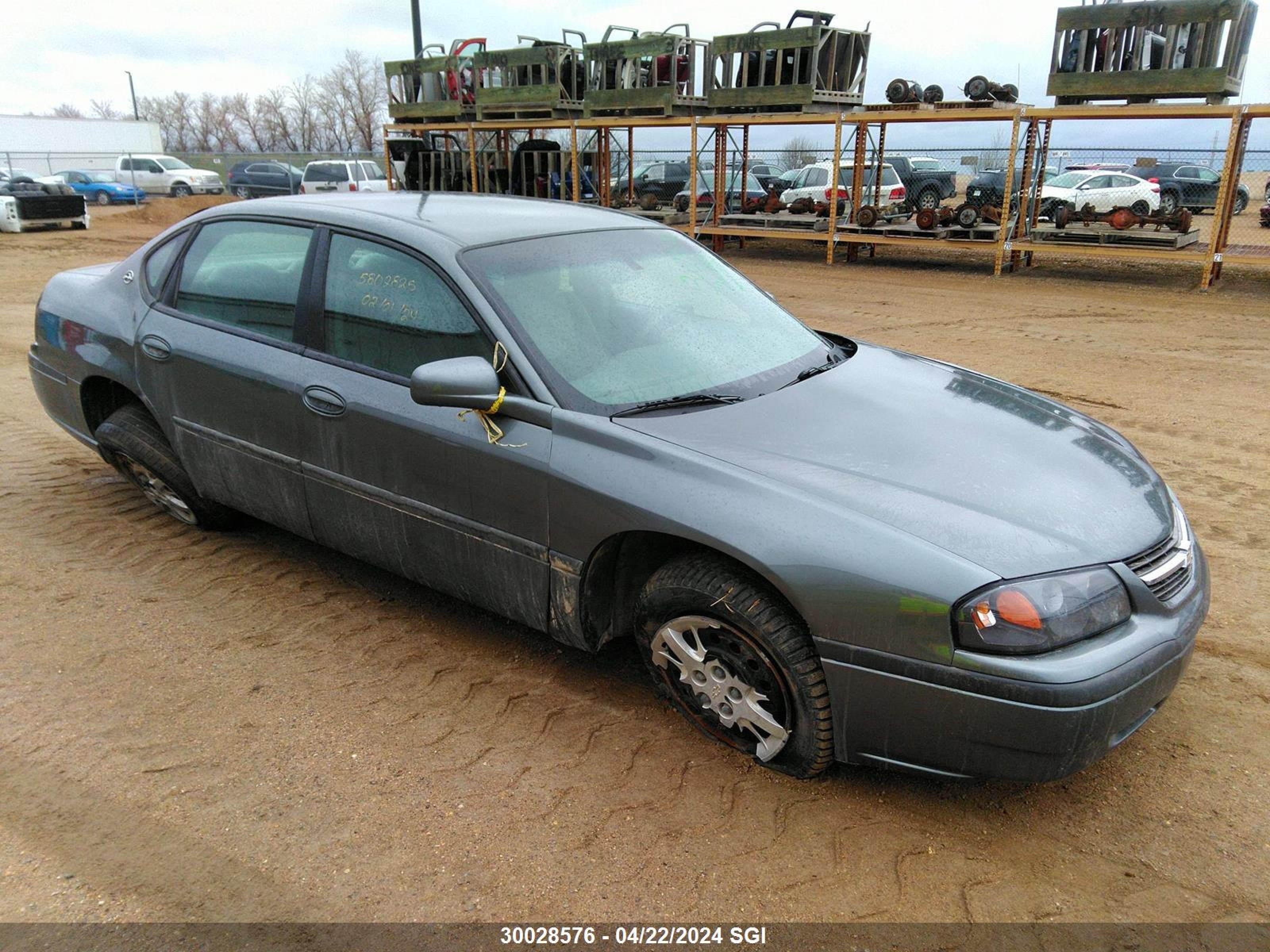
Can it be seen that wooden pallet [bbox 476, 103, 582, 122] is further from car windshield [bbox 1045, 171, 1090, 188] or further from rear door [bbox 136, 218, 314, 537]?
rear door [bbox 136, 218, 314, 537]

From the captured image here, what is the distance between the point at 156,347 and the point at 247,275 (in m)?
0.59

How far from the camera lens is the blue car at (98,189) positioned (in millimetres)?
34469

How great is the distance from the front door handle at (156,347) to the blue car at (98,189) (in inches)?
1388

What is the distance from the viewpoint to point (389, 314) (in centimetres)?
339

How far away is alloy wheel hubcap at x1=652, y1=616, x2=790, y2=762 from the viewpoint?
2730 mm

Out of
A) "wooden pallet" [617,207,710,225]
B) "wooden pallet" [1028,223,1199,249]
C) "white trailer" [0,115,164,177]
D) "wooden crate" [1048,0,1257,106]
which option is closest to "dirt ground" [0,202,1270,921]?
"wooden crate" [1048,0,1257,106]

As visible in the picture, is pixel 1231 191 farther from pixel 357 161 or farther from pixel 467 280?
pixel 357 161

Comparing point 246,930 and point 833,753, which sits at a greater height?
point 833,753

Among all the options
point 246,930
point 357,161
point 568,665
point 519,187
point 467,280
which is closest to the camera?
Answer: point 246,930

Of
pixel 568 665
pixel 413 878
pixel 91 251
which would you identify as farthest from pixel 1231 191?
pixel 91 251

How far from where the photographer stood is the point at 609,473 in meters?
2.82

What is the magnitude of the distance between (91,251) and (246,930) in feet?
66.7

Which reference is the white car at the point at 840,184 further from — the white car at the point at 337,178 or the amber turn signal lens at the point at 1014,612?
the amber turn signal lens at the point at 1014,612

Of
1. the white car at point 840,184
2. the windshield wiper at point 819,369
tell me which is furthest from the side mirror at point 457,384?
the white car at point 840,184
